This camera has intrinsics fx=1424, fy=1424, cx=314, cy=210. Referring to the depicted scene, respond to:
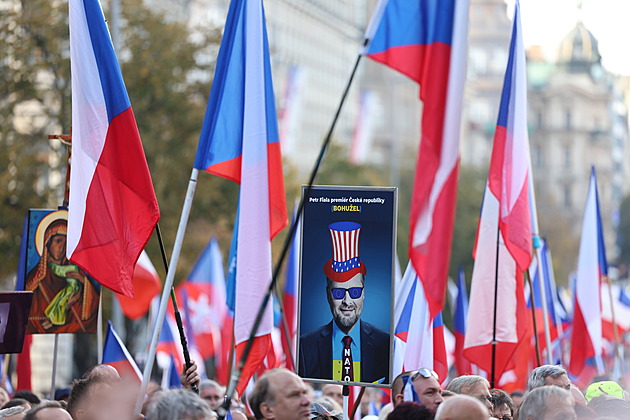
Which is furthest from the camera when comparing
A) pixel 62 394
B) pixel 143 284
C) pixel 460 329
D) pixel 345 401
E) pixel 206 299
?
pixel 206 299

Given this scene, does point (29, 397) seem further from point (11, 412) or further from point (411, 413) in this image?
point (411, 413)

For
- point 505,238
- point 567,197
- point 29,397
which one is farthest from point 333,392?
point 567,197

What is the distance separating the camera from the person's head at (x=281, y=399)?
7.43 meters

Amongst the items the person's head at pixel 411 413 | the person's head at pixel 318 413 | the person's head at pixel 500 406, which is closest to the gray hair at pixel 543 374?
the person's head at pixel 500 406

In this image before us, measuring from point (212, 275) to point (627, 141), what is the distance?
5691 inches

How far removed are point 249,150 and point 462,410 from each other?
3401mm

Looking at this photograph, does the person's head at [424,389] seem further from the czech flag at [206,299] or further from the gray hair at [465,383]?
the czech flag at [206,299]

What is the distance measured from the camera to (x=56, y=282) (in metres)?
10.8

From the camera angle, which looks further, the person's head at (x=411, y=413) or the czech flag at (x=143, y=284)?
the czech flag at (x=143, y=284)

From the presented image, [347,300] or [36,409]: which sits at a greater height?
[347,300]

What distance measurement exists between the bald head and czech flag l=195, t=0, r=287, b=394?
8.62ft

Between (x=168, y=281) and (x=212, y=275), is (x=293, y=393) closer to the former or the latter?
(x=168, y=281)

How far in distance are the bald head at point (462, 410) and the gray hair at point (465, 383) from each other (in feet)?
7.94

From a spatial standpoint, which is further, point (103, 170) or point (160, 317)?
point (103, 170)
